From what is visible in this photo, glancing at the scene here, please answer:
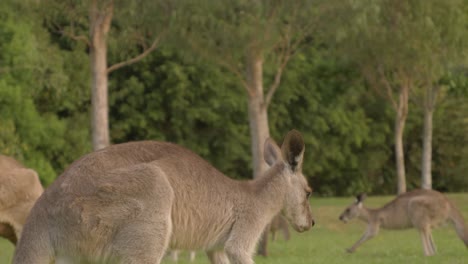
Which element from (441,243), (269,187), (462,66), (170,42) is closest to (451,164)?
(462,66)

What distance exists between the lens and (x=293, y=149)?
307 inches

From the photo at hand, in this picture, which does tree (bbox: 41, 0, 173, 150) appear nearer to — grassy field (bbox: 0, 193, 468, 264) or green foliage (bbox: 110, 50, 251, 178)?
grassy field (bbox: 0, 193, 468, 264)

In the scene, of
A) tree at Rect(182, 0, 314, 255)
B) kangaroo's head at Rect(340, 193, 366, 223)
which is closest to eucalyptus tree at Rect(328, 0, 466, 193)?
tree at Rect(182, 0, 314, 255)

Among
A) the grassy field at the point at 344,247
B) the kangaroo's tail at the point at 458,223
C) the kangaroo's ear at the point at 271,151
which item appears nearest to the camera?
the kangaroo's ear at the point at 271,151

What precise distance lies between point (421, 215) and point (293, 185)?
11777 mm

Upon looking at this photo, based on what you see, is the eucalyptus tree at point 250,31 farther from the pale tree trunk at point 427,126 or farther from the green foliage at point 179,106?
the green foliage at point 179,106

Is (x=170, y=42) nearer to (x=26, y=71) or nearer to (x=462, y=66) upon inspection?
(x=26, y=71)

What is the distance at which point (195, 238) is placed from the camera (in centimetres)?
741

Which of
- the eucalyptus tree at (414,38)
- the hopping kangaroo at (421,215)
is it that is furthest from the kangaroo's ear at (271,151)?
the eucalyptus tree at (414,38)

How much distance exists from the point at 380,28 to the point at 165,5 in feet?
37.0

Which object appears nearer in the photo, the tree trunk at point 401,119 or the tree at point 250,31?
Answer: the tree at point 250,31

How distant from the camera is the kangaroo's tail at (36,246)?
6578 millimetres

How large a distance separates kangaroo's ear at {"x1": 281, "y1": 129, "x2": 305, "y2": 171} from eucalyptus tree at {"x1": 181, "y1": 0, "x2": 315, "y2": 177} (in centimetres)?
1929

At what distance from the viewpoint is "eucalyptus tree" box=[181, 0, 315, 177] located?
2872 cm
